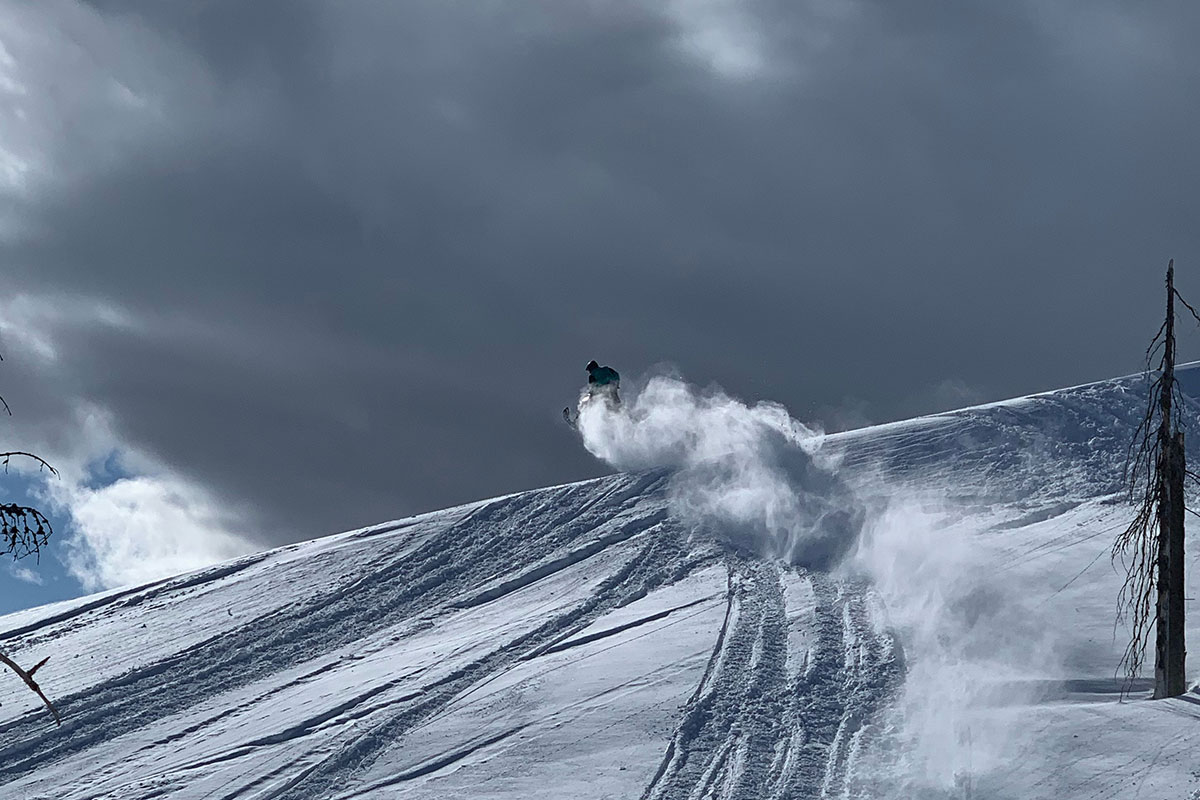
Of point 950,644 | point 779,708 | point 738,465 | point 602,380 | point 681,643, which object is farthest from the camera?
point 602,380

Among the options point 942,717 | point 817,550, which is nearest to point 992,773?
point 942,717

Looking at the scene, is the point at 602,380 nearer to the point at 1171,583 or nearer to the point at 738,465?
the point at 738,465

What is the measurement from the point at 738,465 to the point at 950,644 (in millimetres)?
9664

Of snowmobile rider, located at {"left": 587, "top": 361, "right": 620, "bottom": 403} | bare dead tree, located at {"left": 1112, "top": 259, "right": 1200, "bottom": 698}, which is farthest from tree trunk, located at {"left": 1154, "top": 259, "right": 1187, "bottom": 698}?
snowmobile rider, located at {"left": 587, "top": 361, "right": 620, "bottom": 403}

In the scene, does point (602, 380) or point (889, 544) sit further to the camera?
point (602, 380)

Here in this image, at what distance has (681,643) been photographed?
63.8 ft

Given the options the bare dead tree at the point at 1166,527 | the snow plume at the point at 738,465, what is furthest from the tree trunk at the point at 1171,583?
the snow plume at the point at 738,465

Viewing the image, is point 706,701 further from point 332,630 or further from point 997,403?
point 997,403

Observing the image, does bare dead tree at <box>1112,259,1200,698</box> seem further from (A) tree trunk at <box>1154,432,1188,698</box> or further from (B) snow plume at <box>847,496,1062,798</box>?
(B) snow plume at <box>847,496,1062,798</box>

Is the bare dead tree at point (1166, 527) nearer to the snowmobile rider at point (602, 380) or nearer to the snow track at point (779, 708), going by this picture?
the snow track at point (779, 708)

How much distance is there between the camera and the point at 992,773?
14633mm

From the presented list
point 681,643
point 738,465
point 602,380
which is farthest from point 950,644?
point 602,380

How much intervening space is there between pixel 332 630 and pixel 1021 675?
435 inches

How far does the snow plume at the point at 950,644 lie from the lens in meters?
15.2
